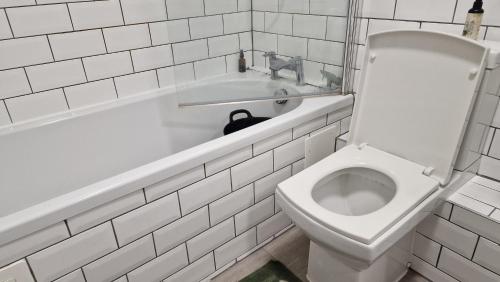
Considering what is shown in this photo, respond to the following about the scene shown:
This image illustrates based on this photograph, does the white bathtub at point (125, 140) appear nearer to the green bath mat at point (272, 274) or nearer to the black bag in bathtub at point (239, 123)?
the black bag in bathtub at point (239, 123)

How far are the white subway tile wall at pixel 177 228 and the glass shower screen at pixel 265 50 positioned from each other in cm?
29

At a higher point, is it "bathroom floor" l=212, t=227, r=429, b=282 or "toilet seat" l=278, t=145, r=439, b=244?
"toilet seat" l=278, t=145, r=439, b=244

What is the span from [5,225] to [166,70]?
113 cm

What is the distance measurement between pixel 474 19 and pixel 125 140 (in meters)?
1.52

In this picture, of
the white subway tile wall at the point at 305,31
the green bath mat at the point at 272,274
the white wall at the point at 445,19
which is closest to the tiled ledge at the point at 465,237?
the white wall at the point at 445,19

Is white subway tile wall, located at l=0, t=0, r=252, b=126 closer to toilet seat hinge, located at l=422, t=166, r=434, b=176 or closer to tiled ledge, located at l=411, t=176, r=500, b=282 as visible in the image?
toilet seat hinge, located at l=422, t=166, r=434, b=176

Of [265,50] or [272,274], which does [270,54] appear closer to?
[265,50]

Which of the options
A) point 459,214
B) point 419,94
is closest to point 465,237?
point 459,214

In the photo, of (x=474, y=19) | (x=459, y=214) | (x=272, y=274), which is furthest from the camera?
(x=272, y=274)

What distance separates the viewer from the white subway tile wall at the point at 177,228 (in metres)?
0.89

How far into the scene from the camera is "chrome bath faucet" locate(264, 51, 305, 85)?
1.72 m

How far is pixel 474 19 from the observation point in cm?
102

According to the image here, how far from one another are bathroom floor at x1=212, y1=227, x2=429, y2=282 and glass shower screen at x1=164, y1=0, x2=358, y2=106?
689 mm

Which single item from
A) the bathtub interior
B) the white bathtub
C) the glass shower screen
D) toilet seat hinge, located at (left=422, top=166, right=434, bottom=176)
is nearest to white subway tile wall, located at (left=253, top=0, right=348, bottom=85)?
the glass shower screen
